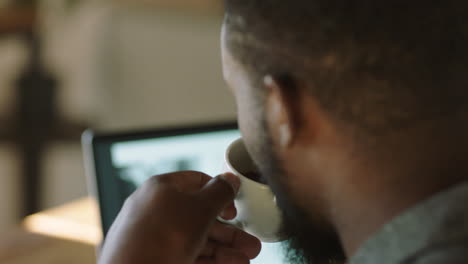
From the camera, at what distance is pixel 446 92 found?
1.22 ft

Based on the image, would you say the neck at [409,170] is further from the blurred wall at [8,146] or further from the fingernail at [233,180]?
the blurred wall at [8,146]

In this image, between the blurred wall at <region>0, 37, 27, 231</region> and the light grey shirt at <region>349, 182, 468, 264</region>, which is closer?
the light grey shirt at <region>349, 182, 468, 264</region>

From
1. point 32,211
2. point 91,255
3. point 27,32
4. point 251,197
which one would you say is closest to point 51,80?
point 27,32

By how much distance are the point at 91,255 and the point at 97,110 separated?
95cm

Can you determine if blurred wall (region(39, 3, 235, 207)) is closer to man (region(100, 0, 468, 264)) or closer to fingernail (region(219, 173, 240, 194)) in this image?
fingernail (region(219, 173, 240, 194))

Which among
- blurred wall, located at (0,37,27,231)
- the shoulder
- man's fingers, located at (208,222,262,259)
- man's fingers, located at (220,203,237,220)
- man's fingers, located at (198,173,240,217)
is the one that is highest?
the shoulder

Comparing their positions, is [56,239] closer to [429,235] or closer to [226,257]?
[226,257]

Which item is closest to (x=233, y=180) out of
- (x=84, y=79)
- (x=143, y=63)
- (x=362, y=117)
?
(x=362, y=117)

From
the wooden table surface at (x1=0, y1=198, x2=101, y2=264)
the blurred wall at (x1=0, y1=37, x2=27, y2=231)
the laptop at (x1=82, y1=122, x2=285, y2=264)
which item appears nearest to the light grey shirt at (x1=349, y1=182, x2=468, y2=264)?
the laptop at (x1=82, y1=122, x2=285, y2=264)

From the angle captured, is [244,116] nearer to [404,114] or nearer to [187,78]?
[404,114]

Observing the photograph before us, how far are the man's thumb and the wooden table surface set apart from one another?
406mm

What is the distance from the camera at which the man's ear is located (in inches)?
15.7

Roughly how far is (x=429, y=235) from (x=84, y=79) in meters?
1.56

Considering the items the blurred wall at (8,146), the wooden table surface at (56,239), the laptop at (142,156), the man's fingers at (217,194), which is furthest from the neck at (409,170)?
the blurred wall at (8,146)
